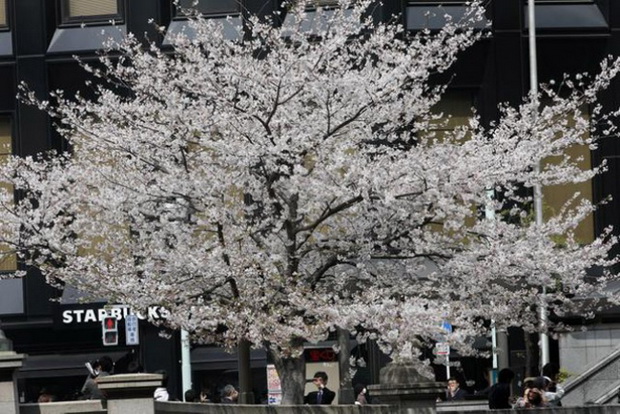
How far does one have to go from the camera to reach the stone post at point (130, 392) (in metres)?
23.5

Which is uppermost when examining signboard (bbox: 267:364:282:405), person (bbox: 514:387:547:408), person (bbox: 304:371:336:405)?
person (bbox: 514:387:547:408)

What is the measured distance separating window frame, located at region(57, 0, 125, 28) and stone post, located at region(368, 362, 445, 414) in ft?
78.1

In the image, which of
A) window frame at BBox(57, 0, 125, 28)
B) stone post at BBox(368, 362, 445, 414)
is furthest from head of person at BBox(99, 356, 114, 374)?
window frame at BBox(57, 0, 125, 28)

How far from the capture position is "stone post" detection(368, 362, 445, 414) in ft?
67.6

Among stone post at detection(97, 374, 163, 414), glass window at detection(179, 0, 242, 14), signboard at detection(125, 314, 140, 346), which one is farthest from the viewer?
glass window at detection(179, 0, 242, 14)

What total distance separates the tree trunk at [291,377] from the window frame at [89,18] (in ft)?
57.8

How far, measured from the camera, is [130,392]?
23.6 metres

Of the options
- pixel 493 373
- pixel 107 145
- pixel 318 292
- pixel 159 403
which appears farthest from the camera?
pixel 493 373

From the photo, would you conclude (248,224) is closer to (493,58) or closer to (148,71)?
(148,71)

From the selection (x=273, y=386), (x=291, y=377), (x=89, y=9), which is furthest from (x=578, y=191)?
(x=291, y=377)

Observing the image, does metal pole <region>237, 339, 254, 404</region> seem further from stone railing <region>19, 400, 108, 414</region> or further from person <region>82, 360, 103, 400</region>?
stone railing <region>19, 400, 108, 414</region>

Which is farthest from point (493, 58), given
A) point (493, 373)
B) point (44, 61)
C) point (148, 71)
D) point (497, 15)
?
point (148, 71)

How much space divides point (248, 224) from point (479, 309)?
3659 millimetres

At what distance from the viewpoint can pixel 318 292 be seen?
27250mm
